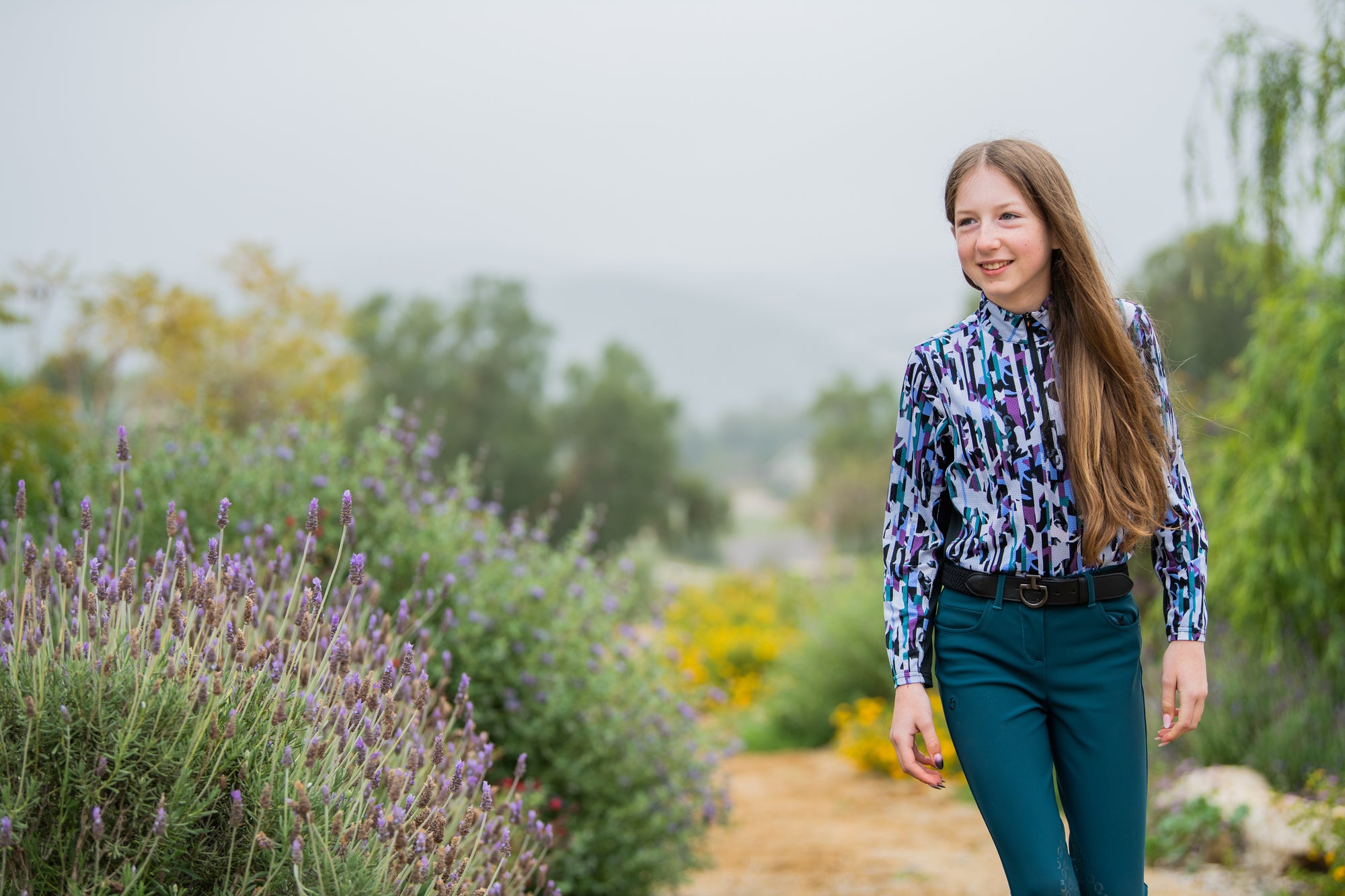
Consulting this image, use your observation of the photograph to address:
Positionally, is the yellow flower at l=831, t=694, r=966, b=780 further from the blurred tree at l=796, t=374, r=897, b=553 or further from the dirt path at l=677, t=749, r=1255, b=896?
the blurred tree at l=796, t=374, r=897, b=553

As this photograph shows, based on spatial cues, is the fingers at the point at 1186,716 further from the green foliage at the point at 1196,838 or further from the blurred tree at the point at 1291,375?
the blurred tree at the point at 1291,375

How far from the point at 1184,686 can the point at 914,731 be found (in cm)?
54

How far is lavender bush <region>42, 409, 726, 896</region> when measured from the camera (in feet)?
11.3

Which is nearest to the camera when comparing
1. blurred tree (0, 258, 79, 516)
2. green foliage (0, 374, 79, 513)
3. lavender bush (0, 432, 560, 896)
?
lavender bush (0, 432, 560, 896)

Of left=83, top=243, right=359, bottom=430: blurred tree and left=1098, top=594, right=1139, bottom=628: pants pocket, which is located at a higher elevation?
left=83, top=243, right=359, bottom=430: blurred tree

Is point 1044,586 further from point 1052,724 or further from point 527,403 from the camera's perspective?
point 527,403

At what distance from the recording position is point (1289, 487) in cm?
496

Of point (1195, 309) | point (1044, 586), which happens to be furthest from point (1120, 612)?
point (1195, 309)

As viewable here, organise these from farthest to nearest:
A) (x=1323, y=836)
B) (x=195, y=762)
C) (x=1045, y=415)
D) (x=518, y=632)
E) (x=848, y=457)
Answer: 1. (x=848, y=457)
2. (x=1323, y=836)
3. (x=518, y=632)
4. (x=1045, y=415)
5. (x=195, y=762)

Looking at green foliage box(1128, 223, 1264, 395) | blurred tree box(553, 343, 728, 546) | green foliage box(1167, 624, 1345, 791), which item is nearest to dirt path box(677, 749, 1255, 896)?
green foliage box(1167, 624, 1345, 791)

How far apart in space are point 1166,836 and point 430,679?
128 inches

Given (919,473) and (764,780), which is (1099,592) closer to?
(919,473)

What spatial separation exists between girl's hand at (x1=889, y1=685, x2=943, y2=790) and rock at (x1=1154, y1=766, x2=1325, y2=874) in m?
2.55

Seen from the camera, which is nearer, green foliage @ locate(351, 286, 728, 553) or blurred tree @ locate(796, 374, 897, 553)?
green foliage @ locate(351, 286, 728, 553)
